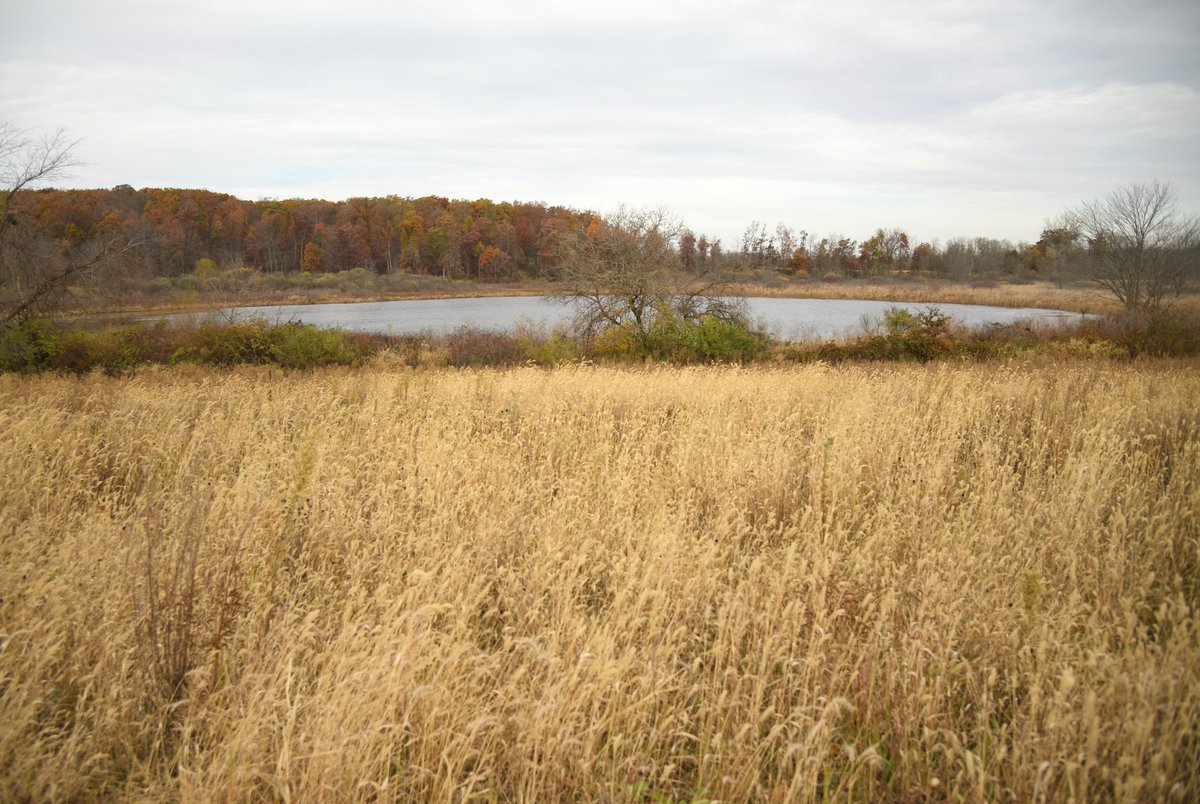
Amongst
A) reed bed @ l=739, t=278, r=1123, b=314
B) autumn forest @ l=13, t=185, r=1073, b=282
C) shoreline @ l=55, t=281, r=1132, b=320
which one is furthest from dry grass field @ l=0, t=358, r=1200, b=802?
autumn forest @ l=13, t=185, r=1073, b=282

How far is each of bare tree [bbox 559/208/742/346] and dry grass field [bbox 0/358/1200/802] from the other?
55.1ft

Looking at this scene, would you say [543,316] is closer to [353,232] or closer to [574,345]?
[574,345]

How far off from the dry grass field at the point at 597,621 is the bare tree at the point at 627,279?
16.8 metres

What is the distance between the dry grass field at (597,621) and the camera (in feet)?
7.57

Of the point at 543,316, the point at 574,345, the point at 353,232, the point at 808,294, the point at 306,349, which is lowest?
the point at 306,349

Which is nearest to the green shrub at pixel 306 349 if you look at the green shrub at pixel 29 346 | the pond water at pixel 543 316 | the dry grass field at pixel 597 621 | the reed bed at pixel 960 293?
the green shrub at pixel 29 346

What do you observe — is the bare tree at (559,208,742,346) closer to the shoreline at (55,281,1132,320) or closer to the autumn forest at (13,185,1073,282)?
the shoreline at (55,281,1132,320)

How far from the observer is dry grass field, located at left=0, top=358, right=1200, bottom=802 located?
7.57ft

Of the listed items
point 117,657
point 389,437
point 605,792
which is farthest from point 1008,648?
point 389,437

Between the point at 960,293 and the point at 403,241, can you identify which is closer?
the point at 960,293

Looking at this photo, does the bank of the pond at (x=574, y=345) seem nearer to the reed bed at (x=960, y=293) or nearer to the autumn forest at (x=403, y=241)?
the reed bed at (x=960, y=293)

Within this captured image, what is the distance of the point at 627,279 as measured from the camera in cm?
2253

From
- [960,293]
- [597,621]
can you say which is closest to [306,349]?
[597,621]

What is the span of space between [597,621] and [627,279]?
20.3m
